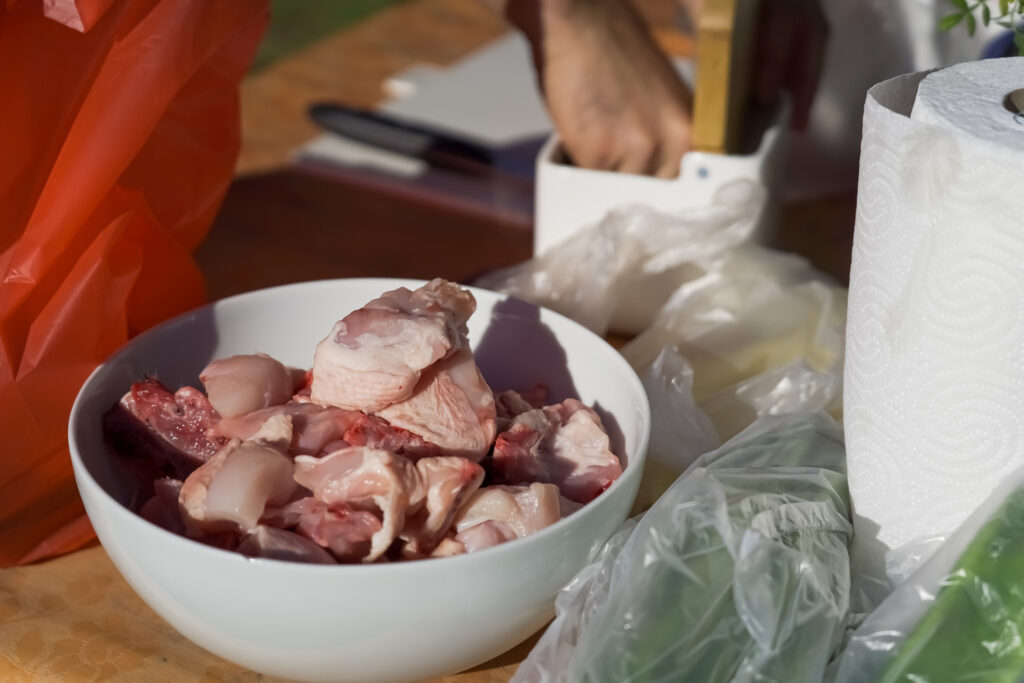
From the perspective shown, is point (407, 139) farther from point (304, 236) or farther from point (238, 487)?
point (238, 487)

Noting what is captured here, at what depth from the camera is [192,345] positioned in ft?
2.55

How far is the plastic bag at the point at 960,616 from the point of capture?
0.53 metres

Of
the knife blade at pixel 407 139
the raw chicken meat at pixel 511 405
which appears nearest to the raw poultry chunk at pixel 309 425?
the raw chicken meat at pixel 511 405

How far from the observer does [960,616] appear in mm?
543

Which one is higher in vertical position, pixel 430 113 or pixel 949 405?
pixel 949 405

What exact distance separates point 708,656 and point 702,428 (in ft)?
0.86

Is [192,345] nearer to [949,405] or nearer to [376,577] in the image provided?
[376,577]

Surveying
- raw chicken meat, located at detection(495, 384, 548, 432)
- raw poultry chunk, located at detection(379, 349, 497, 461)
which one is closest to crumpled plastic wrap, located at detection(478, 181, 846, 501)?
raw chicken meat, located at detection(495, 384, 548, 432)

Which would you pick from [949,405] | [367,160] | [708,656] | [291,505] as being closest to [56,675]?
[291,505]

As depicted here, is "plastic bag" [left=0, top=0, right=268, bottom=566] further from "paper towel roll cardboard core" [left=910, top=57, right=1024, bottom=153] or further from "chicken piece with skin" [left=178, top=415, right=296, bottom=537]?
"paper towel roll cardboard core" [left=910, top=57, right=1024, bottom=153]

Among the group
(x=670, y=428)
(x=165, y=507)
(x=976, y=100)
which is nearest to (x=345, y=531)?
(x=165, y=507)

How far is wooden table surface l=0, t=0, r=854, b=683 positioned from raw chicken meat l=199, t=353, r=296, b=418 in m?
0.16

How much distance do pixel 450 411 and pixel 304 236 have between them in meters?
0.59

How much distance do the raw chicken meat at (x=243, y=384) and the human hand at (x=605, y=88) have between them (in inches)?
19.4
